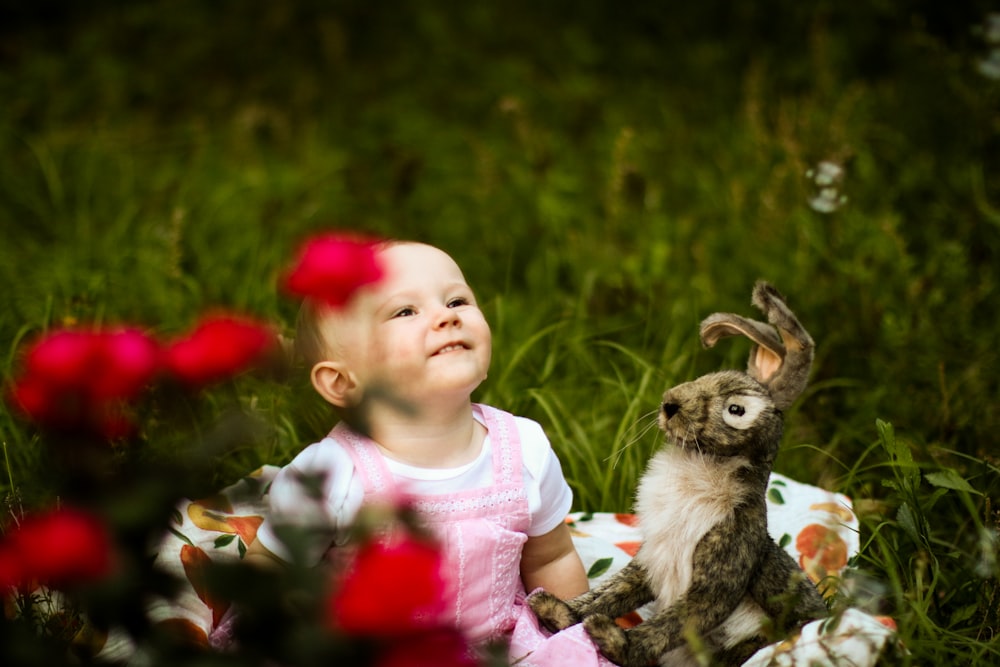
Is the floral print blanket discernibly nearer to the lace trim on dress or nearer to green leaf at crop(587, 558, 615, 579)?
green leaf at crop(587, 558, 615, 579)

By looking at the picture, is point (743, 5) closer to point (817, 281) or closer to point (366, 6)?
point (366, 6)

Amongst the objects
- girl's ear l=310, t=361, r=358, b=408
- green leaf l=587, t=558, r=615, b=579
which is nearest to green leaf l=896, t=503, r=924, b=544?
green leaf l=587, t=558, r=615, b=579

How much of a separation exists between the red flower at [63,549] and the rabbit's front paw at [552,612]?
106cm

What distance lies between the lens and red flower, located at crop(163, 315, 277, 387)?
1.06 meters

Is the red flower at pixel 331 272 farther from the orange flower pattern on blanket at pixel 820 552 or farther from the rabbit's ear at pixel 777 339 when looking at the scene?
the orange flower pattern on blanket at pixel 820 552

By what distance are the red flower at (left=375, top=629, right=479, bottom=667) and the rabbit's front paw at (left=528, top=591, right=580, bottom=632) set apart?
0.89 metres

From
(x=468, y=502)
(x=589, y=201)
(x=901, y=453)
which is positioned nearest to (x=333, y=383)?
(x=468, y=502)

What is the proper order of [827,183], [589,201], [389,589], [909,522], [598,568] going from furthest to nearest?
[589,201] → [827,183] → [598,568] → [909,522] → [389,589]

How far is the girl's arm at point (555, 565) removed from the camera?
2074 millimetres

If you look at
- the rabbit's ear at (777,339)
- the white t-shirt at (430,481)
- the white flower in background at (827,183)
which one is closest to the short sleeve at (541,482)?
the white t-shirt at (430,481)

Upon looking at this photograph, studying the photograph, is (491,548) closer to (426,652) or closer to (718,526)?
(718,526)

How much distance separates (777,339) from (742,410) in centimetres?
20

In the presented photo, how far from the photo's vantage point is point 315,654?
0.98 meters

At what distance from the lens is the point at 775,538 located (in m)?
2.29
